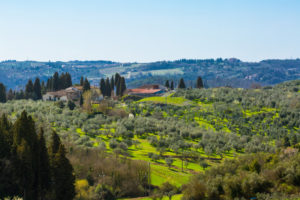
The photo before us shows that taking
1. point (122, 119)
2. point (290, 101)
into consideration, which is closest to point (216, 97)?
point (290, 101)

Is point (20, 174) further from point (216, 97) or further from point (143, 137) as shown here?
point (216, 97)

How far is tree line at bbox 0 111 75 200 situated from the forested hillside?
4.86m

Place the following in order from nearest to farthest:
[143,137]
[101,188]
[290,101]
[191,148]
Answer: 1. [101,188]
2. [191,148]
3. [143,137]
4. [290,101]

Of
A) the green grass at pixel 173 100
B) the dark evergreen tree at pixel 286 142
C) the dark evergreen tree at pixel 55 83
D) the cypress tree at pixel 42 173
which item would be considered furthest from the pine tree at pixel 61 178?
the dark evergreen tree at pixel 55 83

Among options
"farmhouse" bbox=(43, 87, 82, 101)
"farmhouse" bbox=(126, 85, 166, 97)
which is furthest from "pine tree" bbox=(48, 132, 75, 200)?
"farmhouse" bbox=(126, 85, 166, 97)

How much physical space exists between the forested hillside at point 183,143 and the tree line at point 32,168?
486 centimetres

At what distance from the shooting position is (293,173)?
3791cm

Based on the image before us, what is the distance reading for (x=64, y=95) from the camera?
11206 cm

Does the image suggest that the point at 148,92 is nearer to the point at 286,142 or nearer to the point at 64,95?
the point at 64,95

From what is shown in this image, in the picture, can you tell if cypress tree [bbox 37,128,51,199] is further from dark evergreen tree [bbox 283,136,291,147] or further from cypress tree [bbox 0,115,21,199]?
dark evergreen tree [bbox 283,136,291,147]

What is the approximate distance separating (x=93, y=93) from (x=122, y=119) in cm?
3019

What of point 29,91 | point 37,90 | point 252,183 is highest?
point 37,90

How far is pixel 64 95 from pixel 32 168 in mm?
71973

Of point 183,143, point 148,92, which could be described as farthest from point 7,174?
point 148,92
